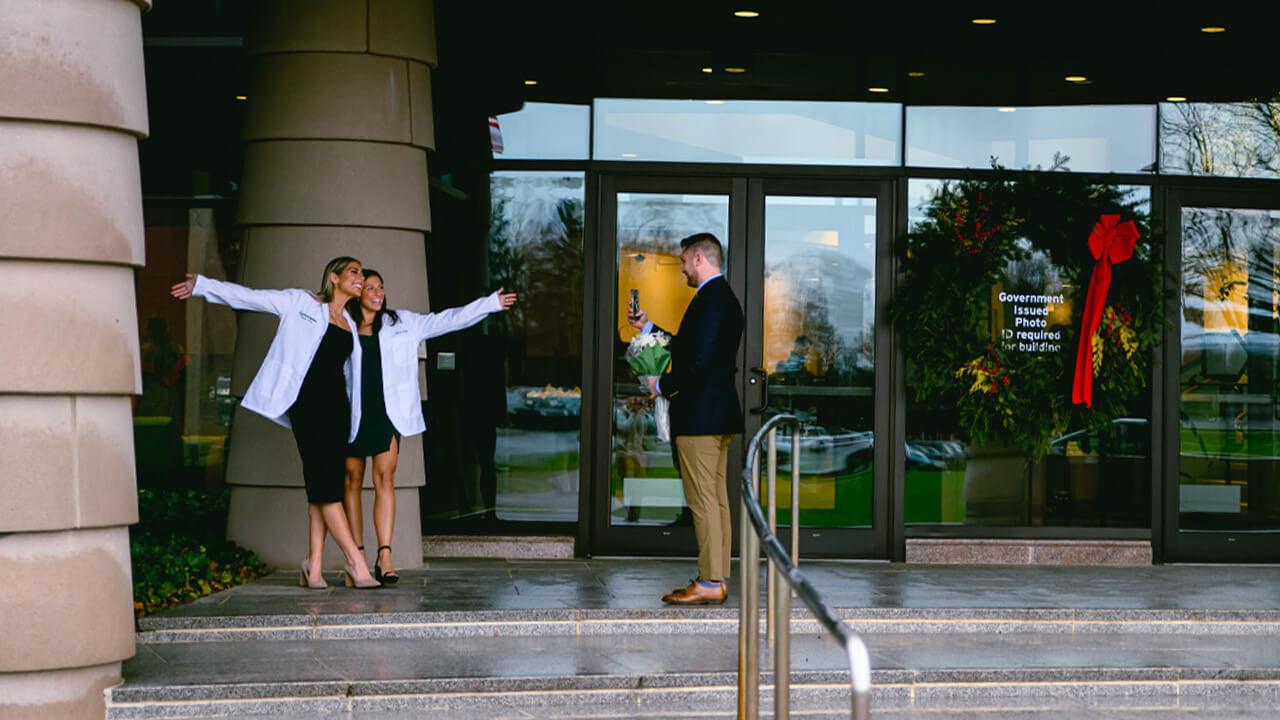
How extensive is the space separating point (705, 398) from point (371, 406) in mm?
1939

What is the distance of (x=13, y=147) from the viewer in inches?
192

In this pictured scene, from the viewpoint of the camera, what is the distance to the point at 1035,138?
9062 millimetres

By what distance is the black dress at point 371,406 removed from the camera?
736 centimetres

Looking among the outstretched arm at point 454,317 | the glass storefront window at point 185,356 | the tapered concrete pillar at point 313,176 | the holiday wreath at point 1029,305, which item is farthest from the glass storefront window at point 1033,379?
the glass storefront window at point 185,356

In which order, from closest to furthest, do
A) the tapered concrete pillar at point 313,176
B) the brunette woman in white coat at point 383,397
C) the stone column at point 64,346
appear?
the stone column at point 64,346 < the brunette woman in white coat at point 383,397 < the tapered concrete pillar at point 313,176

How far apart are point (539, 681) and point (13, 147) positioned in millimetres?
2921

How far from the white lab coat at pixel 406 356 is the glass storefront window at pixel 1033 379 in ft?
10.0

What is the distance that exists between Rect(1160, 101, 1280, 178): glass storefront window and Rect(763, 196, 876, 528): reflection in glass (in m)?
2.15

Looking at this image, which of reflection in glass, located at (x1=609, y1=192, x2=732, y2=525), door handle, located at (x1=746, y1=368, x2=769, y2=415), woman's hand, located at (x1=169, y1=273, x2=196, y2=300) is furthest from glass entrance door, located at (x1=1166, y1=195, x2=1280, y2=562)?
woman's hand, located at (x1=169, y1=273, x2=196, y2=300)

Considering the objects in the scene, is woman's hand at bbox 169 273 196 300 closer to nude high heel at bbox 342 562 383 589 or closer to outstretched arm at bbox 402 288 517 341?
outstretched arm at bbox 402 288 517 341

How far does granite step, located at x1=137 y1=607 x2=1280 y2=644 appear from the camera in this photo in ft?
20.7

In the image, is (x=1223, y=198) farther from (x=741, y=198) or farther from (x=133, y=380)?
(x=133, y=380)

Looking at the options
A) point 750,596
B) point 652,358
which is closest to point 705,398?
point 652,358

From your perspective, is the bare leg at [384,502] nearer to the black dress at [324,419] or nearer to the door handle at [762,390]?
the black dress at [324,419]
